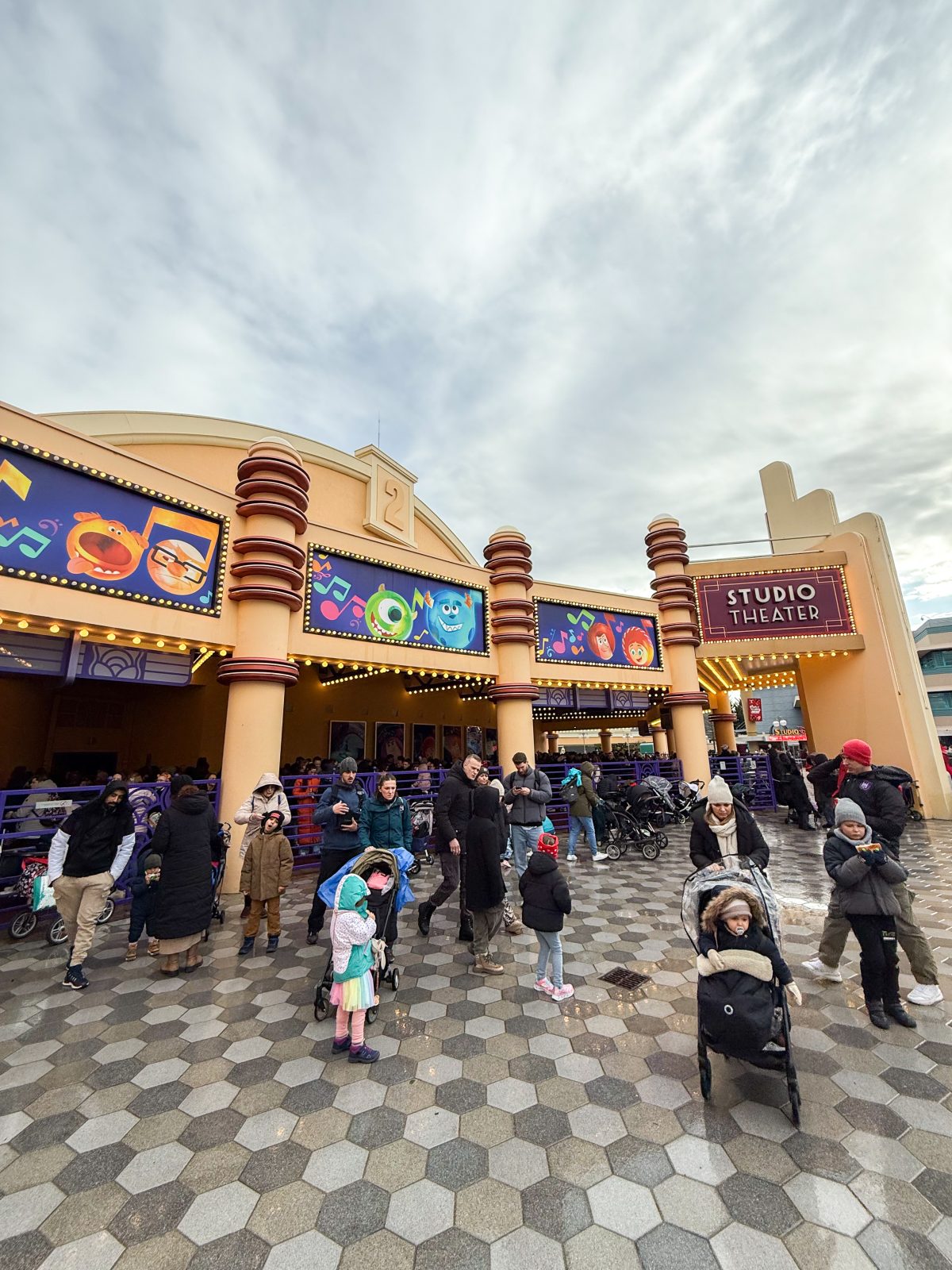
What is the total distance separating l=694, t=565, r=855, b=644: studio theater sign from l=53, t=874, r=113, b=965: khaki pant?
15691 mm

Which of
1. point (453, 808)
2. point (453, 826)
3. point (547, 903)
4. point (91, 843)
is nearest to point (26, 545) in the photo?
point (91, 843)

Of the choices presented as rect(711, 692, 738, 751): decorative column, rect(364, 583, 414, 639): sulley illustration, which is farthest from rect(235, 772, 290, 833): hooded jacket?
rect(711, 692, 738, 751): decorative column

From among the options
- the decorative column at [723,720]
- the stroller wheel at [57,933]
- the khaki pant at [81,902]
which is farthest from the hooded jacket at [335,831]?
the decorative column at [723,720]

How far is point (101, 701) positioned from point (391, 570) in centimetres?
1011

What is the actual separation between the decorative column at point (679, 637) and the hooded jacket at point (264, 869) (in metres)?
12.5

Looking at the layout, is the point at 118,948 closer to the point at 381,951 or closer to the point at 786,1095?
the point at 381,951

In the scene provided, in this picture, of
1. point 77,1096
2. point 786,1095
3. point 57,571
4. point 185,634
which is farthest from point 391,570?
point 786,1095

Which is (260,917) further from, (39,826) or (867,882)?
(867,882)

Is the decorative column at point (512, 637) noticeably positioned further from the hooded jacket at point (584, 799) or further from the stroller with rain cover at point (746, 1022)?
the stroller with rain cover at point (746, 1022)

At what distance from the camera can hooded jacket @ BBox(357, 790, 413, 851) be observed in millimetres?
5918

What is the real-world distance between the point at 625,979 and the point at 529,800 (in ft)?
9.30

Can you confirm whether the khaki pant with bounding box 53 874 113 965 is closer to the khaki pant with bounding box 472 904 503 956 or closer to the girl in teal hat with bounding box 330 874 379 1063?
the girl in teal hat with bounding box 330 874 379 1063

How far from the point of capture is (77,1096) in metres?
Result: 3.47

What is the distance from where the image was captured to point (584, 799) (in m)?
10.1
